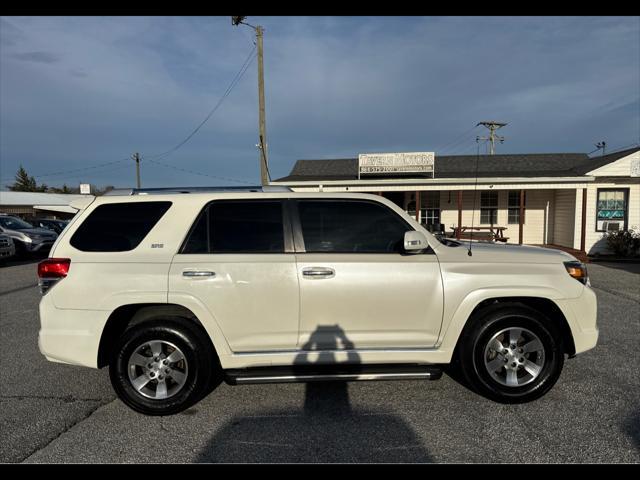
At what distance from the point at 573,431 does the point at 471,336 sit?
0.97 meters

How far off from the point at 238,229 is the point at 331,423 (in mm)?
1812

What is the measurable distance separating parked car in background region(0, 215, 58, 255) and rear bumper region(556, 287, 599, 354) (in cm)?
1732

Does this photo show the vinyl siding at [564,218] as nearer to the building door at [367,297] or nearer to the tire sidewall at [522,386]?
the tire sidewall at [522,386]

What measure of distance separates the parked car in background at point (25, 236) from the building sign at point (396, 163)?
1278 cm

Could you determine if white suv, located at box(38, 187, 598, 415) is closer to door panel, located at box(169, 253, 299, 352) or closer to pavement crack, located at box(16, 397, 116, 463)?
door panel, located at box(169, 253, 299, 352)

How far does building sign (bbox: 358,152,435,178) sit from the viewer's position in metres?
14.6

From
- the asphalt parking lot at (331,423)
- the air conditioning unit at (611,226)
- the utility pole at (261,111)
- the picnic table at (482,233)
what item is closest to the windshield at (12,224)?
the utility pole at (261,111)

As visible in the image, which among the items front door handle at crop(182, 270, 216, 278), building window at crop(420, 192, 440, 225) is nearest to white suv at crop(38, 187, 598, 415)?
front door handle at crop(182, 270, 216, 278)

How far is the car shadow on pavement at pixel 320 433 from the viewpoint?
8.70 feet

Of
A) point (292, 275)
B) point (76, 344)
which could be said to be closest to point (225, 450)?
point (292, 275)

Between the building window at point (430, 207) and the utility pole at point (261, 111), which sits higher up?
the utility pole at point (261, 111)

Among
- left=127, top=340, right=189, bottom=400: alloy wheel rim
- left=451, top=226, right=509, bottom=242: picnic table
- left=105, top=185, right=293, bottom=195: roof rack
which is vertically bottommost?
left=127, top=340, right=189, bottom=400: alloy wheel rim

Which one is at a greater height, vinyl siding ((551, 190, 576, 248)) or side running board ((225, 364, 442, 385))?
vinyl siding ((551, 190, 576, 248))

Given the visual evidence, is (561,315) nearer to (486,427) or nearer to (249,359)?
(486,427)
